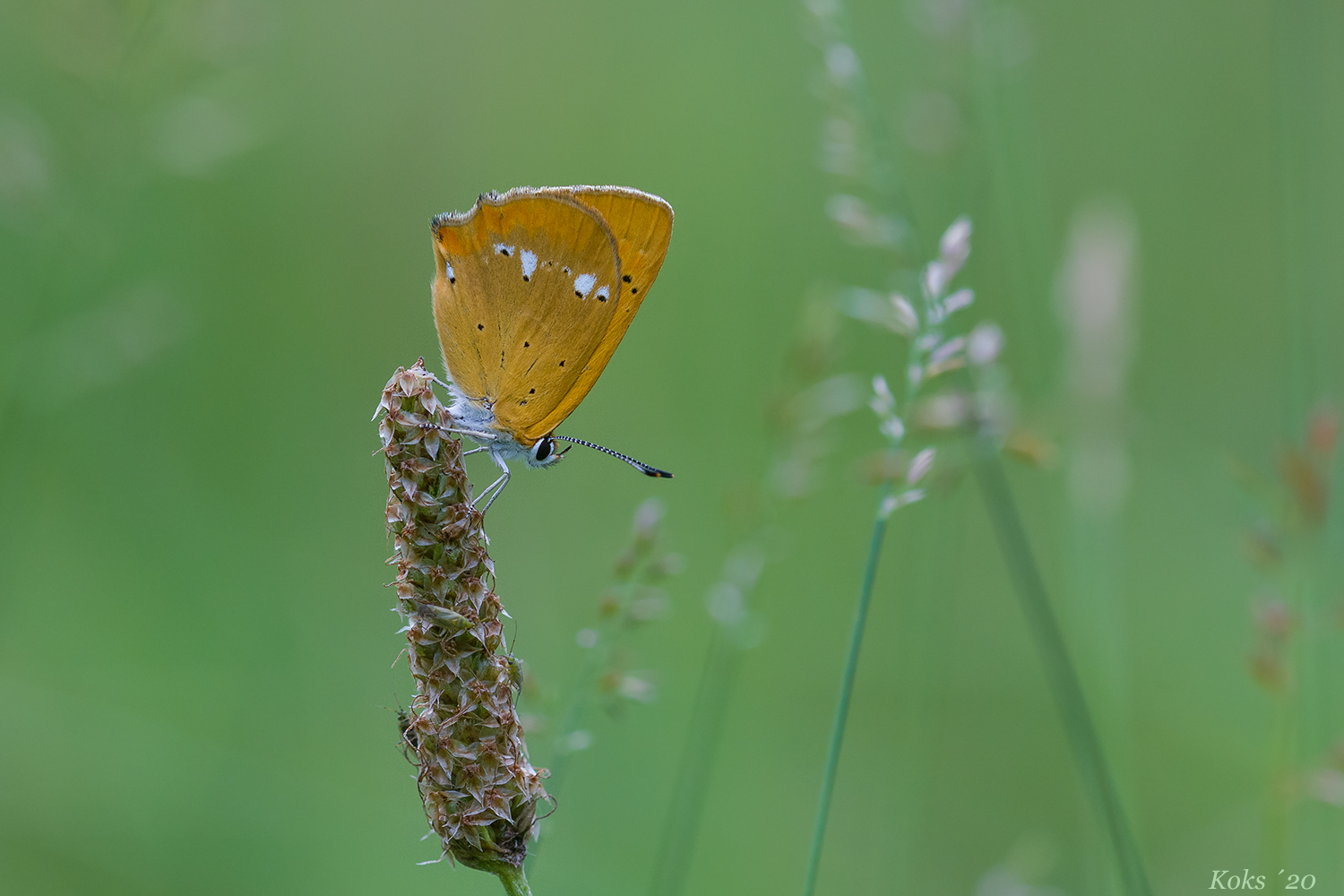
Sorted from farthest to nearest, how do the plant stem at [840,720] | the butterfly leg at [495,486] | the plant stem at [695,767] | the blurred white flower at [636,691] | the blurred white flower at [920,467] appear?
the plant stem at [695,767]
the butterfly leg at [495,486]
the blurred white flower at [636,691]
the blurred white flower at [920,467]
the plant stem at [840,720]

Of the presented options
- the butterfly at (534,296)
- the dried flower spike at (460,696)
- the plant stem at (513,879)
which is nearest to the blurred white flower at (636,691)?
the dried flower spike at (460,696)

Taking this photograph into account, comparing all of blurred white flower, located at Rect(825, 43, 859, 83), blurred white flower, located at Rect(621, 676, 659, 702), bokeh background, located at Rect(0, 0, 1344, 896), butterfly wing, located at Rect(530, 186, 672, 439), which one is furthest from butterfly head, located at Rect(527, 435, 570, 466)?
blurred white flower, located at Rect(825, 43, 859, 83)

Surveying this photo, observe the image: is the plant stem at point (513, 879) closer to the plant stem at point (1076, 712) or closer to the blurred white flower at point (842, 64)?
the plant stem at point (1076, 712)

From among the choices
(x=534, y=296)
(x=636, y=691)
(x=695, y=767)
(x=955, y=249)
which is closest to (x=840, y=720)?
(x=636, y=691)

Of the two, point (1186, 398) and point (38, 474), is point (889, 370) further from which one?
point (38, 474)

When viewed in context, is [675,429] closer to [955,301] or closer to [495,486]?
[495,486]
